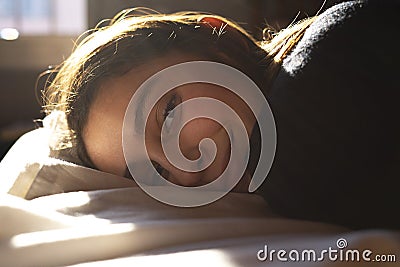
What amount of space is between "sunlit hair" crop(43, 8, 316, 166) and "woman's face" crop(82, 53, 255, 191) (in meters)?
0.02

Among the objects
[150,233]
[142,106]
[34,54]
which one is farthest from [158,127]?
[34,54]

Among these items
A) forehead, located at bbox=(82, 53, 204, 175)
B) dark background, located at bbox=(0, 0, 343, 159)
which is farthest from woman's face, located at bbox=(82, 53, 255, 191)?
dark background, located at bbox=(0, 0, 343, 159)

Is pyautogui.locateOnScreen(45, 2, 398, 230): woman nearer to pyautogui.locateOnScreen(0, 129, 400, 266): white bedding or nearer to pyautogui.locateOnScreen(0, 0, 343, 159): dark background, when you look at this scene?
pyautogui.locateOnScreen(0, 129, 400, 266): white bedding

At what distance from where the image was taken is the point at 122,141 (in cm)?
81

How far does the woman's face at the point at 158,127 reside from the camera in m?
0.77

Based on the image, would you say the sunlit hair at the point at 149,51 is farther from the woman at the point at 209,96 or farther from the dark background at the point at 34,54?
the dark background at the point at 34,54

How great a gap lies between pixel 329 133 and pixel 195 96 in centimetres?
23

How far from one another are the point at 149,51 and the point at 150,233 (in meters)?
0.33

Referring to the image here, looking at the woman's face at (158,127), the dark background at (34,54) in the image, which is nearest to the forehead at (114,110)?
the woman's face at (158,127)

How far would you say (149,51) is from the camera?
0.84 metres

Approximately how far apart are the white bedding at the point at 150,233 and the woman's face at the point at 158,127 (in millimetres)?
75

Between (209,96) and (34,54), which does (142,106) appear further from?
(34,54)

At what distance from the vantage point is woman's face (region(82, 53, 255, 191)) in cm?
77

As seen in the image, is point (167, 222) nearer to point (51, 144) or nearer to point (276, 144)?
point (276, 144)
